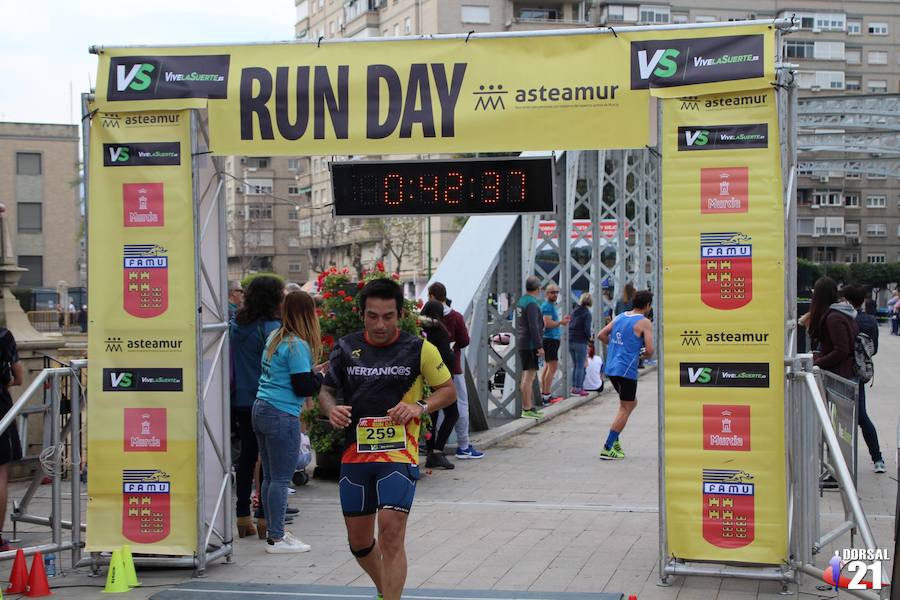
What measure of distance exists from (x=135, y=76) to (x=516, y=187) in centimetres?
285

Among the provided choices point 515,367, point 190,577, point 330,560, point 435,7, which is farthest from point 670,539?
point 435,7

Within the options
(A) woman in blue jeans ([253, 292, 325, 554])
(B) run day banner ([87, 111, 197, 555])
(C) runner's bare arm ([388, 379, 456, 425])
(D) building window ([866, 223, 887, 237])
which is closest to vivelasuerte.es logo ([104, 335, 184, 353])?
(B) run day banner ([87, 111, 197, 555])

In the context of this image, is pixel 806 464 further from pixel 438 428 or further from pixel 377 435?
pixel 438 428

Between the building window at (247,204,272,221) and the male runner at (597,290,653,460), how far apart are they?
91106mm

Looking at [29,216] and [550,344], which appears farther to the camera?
[29,216]

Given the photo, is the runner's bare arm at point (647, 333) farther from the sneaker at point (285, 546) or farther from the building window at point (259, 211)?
the building window at point (259, 211)

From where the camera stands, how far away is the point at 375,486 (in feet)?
19.4

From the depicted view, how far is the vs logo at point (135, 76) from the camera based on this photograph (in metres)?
7.58

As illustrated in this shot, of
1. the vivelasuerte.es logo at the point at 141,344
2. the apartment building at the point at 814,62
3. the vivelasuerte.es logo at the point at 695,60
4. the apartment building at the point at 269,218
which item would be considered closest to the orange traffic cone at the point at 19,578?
the vivelasuerte.es logo at the point at 141,344

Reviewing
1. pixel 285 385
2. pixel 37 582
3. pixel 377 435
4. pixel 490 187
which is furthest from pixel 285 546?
pixel 490 187

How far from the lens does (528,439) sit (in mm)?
14734

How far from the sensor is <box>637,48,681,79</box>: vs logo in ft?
23.3

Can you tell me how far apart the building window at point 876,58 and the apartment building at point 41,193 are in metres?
59.1

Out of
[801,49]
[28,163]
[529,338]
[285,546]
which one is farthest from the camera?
[801,49]
